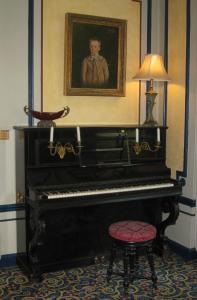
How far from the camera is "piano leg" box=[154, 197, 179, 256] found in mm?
3571

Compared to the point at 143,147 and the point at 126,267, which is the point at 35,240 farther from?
the point at 143,147

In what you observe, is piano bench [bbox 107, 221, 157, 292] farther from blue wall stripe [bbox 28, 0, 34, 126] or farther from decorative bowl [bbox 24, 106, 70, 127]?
blue wall stripe [bbox 28, 0, 34, 126]

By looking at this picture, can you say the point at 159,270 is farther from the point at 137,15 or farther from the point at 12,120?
the point at 137,15

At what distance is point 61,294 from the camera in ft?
10.2

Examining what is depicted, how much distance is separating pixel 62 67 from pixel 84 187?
3.77 feet

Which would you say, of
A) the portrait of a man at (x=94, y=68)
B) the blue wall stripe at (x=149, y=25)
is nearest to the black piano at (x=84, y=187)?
the portrait of a man at (x=94, y=68)

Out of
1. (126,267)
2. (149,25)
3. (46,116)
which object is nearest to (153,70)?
(149,25)

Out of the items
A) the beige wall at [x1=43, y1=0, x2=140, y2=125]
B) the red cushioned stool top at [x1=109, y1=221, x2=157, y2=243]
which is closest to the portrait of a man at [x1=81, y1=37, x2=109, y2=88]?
the beige wall at [x1=43, y1=0, x2=140, y2=125]

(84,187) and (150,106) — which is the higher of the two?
(150,106)

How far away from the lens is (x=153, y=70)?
3.71 m

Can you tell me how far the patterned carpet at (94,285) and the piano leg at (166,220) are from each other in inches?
8.7

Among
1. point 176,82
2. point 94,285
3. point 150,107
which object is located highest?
point 176,82

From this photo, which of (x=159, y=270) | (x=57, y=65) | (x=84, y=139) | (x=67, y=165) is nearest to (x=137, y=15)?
(x=57, y=65)

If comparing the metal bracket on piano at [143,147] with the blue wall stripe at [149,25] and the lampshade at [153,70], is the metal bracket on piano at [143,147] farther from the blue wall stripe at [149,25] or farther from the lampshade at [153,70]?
the blue wall stripe at [149,25]
